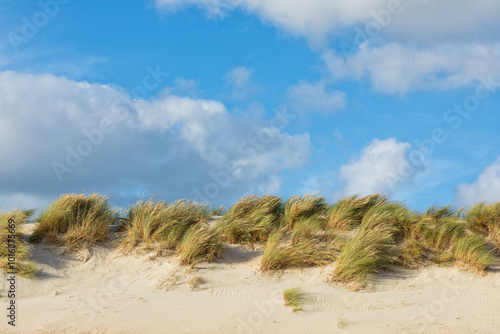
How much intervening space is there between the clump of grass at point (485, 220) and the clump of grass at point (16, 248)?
9.07 m

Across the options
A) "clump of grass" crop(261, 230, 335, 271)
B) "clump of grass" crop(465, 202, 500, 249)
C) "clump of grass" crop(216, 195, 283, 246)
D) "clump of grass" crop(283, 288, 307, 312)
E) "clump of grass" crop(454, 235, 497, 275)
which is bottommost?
"clump of grass" crop(283, 288, 307, 312)

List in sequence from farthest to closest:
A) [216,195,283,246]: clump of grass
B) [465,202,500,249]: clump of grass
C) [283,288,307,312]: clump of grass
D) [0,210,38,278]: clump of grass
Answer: [465,202,500,249]: clump of grass < [216,195,283,246]: clump of grass < [0,210,38,278]: clump of grass < [283,288,307,312]: clump of grass

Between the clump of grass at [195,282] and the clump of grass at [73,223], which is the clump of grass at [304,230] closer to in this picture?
the clump of grass at [195,282]

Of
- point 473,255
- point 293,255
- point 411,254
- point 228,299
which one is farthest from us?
point 411,254

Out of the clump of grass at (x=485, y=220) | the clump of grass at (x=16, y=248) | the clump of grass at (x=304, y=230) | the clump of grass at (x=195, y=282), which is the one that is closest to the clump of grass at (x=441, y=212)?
the clump of grass at (x=485, y=220)

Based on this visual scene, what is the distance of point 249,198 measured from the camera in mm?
10695

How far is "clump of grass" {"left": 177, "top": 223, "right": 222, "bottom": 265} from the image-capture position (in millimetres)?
9055

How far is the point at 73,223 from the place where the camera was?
1009 cm

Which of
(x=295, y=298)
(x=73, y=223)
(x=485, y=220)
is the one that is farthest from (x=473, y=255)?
(x=73, y=223)

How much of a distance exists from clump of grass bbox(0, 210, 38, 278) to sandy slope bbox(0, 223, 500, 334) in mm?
206

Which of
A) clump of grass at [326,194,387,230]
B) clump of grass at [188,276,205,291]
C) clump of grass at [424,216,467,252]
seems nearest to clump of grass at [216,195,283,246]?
clump of grass at [188,276,205,291]

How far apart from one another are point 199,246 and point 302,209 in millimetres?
2595

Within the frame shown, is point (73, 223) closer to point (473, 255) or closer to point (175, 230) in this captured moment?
point (175, 230)

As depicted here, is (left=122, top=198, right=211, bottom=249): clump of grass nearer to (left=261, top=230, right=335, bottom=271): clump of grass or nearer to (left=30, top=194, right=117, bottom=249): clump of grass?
(left=30, top=194, right=117, bottom=249): clump of grass
